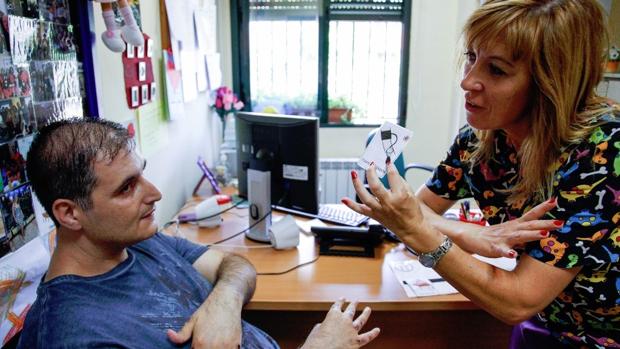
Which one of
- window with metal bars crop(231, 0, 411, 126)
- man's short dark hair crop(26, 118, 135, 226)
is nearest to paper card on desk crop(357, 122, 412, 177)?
man's short dark hair crop(26, 118, 135, 226)

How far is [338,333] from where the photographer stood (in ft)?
3.84

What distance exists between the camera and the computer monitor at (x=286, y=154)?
160 cm

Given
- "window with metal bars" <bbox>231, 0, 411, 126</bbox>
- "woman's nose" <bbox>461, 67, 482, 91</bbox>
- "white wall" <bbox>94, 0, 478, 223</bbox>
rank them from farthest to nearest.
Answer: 1. "window with metal bars" <bbox>231, 0, 411, 126</bbox>
2. "white wall" <bbox>94, 0, 478, 223</bbox>
3. "woman's nose" <bbox>461, 67, 482, 91</bbox>

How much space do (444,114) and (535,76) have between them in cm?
272

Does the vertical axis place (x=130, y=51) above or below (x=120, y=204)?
above

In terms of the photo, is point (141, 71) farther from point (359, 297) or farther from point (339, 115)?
point (339, 115)

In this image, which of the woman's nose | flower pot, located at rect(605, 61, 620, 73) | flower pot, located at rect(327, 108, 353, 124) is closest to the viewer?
the woman's nose

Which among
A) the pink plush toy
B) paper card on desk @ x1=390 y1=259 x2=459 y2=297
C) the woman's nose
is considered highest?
the pink plush toy

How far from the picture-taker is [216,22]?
133 inches

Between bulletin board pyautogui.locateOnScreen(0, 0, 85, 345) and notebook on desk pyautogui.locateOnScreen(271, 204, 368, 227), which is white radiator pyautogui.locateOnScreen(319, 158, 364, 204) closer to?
notebook on desk pyautogui.locateOnScreen(271, 204, 368, 227)

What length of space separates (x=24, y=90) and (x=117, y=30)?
376 millimetres

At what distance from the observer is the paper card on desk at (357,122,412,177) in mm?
1162

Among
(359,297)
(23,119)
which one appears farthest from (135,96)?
(359,297)

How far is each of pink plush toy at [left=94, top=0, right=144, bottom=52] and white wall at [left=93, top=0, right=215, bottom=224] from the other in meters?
0.09
